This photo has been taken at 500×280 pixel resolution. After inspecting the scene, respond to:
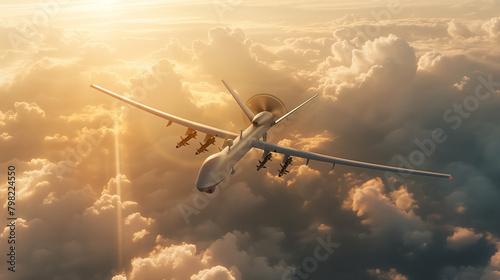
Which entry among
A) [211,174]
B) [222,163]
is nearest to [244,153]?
[222,163]

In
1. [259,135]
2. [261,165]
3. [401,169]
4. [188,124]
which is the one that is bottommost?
[401,169]

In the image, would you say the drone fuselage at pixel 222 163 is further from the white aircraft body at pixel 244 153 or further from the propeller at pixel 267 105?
Result: the propeller at pixel 267 105

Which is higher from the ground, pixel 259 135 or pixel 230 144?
pixel 259 135

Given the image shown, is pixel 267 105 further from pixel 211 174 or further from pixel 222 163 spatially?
pixel 211 174

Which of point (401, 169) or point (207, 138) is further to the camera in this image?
point (207, 138)

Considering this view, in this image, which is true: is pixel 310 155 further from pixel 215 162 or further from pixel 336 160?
pixel 215 162

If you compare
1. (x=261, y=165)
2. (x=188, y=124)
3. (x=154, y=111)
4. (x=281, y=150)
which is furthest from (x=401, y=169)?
(x=154, y=111)

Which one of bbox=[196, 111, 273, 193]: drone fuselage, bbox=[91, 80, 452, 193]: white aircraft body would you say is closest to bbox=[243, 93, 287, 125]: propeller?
bbox=[91, 80, 452, 193]: white aircraft body

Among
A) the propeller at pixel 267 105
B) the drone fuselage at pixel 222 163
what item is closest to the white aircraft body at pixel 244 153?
the drone fuselage at pixel 222 163

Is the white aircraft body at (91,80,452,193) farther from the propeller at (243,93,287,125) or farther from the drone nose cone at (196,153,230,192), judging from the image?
the propeller at (243,93,287,125)
